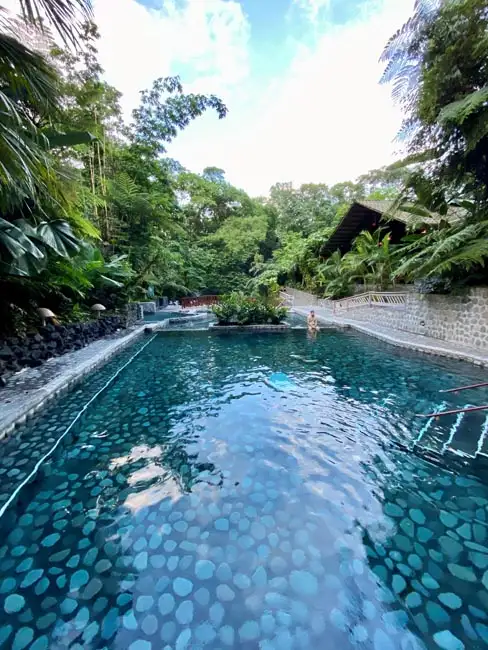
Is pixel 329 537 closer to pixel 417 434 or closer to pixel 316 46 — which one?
pixel 417 434

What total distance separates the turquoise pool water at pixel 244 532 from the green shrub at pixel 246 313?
302 inches

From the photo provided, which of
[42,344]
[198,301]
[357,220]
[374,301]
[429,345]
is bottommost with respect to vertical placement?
[429,345]

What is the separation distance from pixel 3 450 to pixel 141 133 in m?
14.9

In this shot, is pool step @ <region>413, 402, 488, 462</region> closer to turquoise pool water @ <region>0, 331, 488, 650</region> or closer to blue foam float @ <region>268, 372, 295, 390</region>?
turquoise pool water @ <region>0, 331, 488, 650</region>

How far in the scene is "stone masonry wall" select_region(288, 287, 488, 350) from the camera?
288 inches

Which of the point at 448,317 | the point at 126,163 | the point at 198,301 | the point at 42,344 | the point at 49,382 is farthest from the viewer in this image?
the point at 198,301

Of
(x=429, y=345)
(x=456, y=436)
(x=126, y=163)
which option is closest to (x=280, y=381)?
(x=456, y=436)

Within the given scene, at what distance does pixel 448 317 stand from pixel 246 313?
22.2ft

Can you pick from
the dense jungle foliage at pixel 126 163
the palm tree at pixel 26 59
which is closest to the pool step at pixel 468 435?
the dense jungle foliage at pixel 126 163

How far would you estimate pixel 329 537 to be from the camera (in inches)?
89.9

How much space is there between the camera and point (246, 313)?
12242 mm

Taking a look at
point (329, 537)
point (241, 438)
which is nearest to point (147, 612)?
point (329, 537)

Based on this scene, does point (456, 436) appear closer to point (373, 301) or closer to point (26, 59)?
point (26, 59)

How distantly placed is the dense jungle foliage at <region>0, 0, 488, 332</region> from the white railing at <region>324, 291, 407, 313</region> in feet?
3.95
